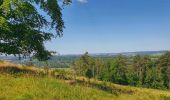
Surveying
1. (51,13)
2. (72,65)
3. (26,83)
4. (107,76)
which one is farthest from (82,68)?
(26,83)

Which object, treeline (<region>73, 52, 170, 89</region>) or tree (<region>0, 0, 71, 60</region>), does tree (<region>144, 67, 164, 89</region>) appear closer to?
treeline (<region>73, 52, 170, 89</region>)

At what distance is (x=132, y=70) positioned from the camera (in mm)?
172625

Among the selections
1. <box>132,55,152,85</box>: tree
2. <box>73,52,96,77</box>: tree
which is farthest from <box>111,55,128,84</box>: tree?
<box>73,52,96,77</box>: tree

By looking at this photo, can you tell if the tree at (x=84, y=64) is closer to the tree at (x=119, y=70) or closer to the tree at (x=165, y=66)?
the tree at (x=119, y=70)

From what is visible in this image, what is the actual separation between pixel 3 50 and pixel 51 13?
170 inches

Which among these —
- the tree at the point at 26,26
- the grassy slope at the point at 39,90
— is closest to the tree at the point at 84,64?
the tree at the point at 26,26

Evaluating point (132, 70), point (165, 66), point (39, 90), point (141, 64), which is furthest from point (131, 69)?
point (39, 90)

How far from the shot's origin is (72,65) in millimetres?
183500

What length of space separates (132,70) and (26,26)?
152 m

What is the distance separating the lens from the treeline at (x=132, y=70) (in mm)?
140250

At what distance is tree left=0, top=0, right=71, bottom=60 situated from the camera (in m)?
22.0

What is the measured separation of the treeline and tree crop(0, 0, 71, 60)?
4094 inches

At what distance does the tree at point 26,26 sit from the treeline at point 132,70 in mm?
103984

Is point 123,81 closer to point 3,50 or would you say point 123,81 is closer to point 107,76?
point 107,76
